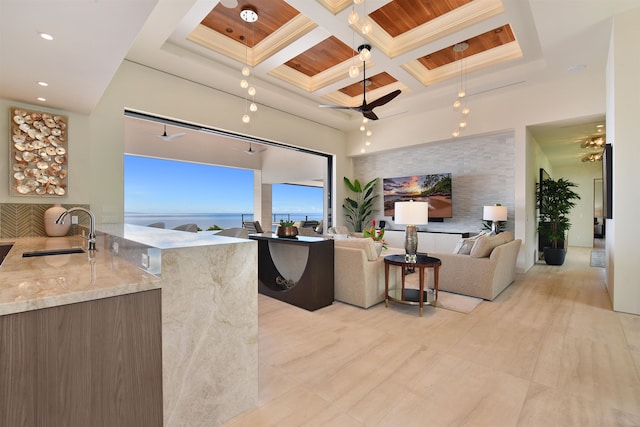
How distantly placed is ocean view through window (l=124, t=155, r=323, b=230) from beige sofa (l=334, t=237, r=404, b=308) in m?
6.87

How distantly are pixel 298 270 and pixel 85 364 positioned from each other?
289cm

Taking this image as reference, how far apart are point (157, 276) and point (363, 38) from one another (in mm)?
3954

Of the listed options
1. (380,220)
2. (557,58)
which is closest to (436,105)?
(557,58)

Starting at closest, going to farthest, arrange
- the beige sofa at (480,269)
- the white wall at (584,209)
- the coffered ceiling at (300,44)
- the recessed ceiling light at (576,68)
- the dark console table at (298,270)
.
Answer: the coffered ceiling at (300,44) < the dark console table at (298,270) < the beige sofa at (480,269) < the recessed ceiling light at (576,68) < the white wall at (584,209)

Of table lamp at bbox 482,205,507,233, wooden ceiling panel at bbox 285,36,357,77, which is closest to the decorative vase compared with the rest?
wooden ceiling panel at bbox 285,36,357,77

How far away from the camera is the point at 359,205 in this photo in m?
8.22

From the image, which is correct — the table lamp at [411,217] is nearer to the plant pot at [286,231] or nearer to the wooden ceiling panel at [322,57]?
the plant pot at [286,231]

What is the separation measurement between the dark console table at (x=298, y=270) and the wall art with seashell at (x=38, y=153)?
2455 millimetres

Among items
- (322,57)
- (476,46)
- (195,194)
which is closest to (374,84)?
(322,57)

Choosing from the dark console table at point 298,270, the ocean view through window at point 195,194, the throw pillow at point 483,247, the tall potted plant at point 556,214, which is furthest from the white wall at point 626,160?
the ocean view through window at point 195,194

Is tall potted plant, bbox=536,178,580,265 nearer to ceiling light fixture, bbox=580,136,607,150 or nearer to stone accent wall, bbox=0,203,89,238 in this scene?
ceiling light fixture, bbox=580,136,607,150

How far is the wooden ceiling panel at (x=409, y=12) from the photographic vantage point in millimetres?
3635

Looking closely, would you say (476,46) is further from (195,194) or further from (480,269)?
(195,194)

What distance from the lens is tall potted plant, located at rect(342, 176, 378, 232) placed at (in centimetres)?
798
